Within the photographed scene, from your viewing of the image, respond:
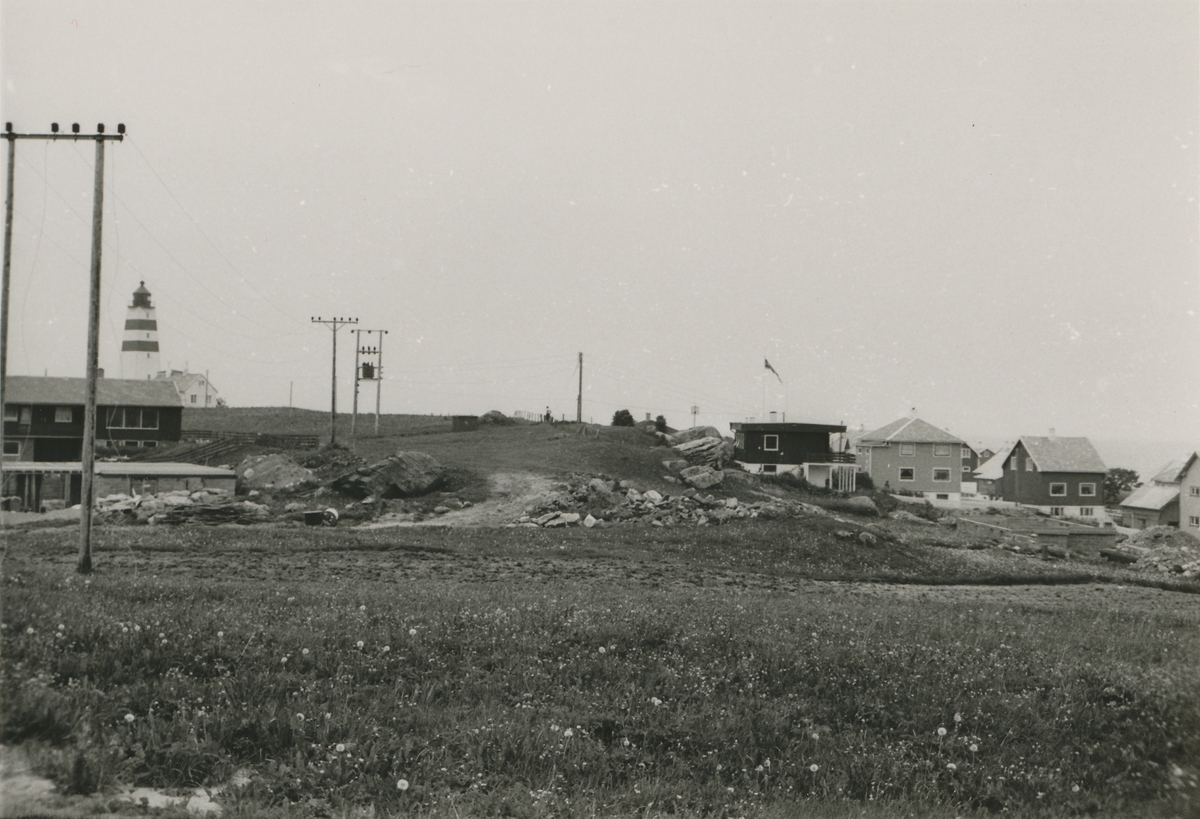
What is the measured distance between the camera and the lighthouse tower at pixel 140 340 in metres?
78.7

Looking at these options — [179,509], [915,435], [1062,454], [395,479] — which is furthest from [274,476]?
[1062,454]

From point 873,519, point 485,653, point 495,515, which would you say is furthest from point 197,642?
point 873,519

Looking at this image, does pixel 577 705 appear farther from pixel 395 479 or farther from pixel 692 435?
pixel 692 435

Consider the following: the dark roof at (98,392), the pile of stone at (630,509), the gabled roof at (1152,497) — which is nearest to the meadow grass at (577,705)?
the pile of stone at (630,509)

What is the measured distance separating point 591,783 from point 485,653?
10.5 feet

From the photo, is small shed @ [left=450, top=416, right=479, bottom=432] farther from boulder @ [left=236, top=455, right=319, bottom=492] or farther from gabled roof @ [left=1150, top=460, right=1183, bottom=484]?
gabled roof @ [left=1150, top=460, right=1183, bottom=484]

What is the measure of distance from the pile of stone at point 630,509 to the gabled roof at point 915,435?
40069mm

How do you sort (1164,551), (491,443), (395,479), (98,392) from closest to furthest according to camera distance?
(395,479), (1164,551), (98,392), (491,443)

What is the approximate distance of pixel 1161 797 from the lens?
8.66 metres

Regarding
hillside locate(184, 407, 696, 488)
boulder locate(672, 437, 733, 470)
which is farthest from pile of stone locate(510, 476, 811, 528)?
boulder locate(672, 437, 733, 470)

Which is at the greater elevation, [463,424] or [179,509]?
[463,424]

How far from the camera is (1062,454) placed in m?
77.9

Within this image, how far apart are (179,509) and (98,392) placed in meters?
25.6

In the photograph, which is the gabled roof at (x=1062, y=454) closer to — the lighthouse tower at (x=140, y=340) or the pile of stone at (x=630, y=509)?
the pile of stone at (x=630, y=509)
